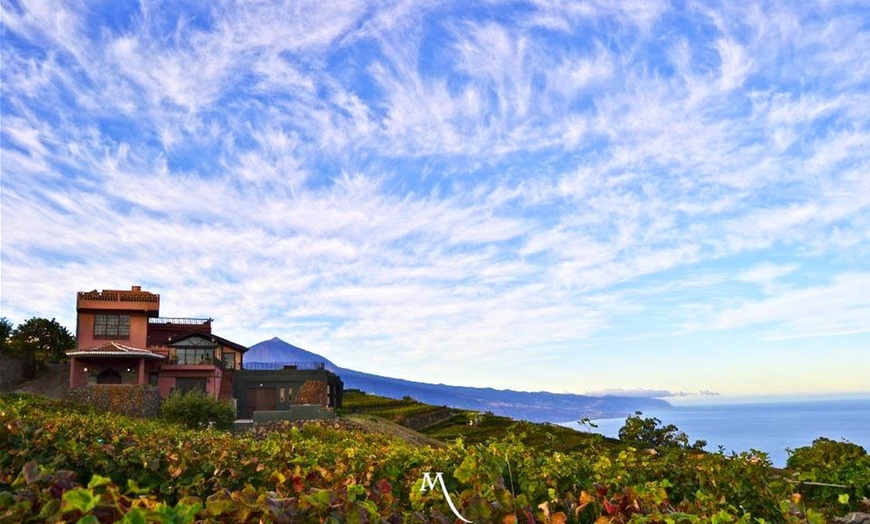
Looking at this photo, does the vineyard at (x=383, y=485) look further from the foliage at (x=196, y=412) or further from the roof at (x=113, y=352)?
the roof at (x=113, y=352)

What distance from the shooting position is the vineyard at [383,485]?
8.64 ft

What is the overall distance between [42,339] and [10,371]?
5903 millimetres

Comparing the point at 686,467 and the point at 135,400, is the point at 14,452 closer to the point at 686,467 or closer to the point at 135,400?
the point at 686,467

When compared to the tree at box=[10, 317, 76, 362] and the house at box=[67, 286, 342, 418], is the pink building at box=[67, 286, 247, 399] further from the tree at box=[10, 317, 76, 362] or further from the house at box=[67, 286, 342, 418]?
the tree at box=[10, 317, 76, 362]

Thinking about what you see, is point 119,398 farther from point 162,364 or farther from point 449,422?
point 449,422

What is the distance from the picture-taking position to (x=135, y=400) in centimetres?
3706

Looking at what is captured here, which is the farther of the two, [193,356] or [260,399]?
[260,399]

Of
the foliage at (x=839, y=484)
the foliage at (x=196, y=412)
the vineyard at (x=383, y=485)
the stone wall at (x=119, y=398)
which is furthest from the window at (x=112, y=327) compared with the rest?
the foliage at (x=839, y=484)

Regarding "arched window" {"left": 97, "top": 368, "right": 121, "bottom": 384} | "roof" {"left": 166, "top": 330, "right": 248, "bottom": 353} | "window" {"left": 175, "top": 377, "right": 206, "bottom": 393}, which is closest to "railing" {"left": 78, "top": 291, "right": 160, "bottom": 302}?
"roof" {"left": 166, "top": 330, "right": 248, "bottom": 353}

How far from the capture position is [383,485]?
3.63 meters

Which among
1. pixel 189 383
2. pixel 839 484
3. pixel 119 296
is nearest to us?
pixel 839 484

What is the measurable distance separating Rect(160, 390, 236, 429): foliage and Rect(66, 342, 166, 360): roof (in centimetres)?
869

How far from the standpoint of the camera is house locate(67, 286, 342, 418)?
4147cm

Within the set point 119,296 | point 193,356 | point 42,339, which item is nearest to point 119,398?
point 193,356
